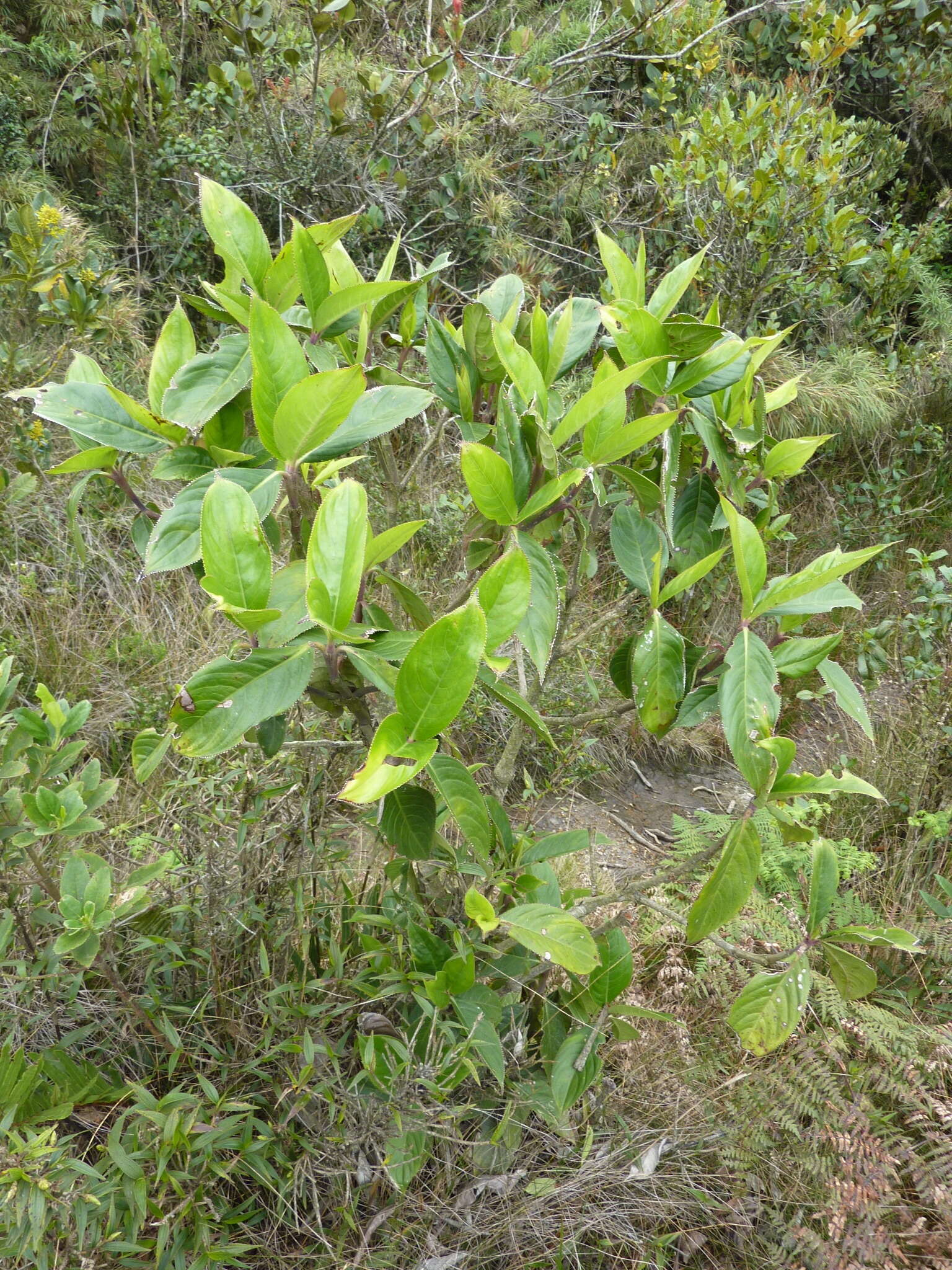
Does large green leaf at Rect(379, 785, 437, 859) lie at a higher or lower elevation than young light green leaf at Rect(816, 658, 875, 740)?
lower

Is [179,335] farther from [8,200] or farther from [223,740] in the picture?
[8,200]

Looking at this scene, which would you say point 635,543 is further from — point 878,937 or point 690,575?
point 878,937

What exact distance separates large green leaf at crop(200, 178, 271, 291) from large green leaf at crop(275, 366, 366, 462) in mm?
283

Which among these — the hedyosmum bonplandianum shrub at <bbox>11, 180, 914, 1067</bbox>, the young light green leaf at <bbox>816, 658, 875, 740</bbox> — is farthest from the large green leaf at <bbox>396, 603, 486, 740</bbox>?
the young light green leaf at <bbox>816, 658, 875, 740</bbox>

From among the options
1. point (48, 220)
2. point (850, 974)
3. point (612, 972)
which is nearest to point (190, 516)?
point (612, 972)

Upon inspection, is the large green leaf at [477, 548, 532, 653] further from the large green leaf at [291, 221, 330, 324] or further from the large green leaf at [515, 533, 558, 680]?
the large green leaf at [291, 221, 330, 324]

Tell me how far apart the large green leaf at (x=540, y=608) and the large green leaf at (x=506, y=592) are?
0.20ft

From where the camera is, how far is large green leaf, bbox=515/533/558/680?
101cm

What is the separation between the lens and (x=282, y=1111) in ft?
4.55

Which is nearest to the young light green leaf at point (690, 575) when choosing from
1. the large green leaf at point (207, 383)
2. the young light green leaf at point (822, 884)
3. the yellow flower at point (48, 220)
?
the young light green leaf at point (822, 884)

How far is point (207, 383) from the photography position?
1026 millimetres

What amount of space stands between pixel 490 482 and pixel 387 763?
352 mm

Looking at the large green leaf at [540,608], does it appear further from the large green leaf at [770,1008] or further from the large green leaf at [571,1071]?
the large green leaf at [571,1071]

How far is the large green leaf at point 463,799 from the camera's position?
0.98 m
